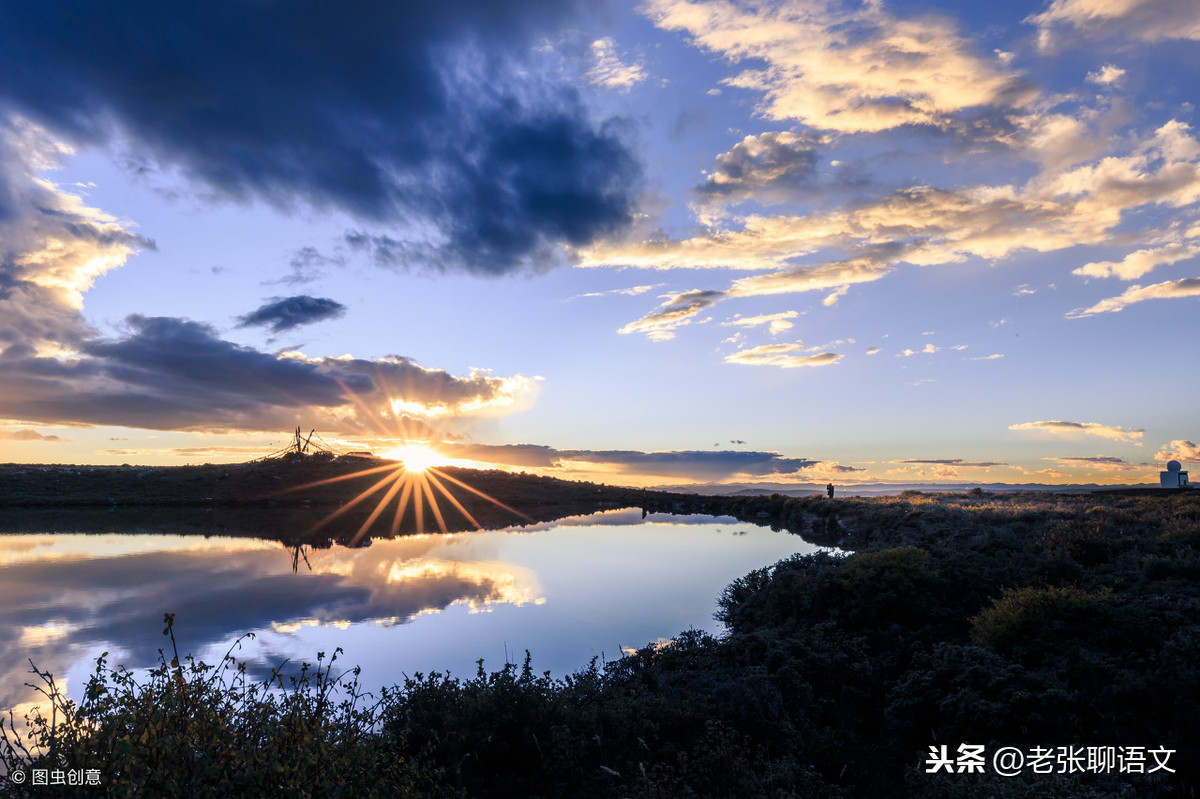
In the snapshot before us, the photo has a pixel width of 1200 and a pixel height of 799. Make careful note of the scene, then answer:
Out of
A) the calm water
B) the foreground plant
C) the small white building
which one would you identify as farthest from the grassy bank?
the small white building

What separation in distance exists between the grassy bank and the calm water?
57.3 inches

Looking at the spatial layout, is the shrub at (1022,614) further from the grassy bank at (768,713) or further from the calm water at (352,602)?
the calm water at (352,602)

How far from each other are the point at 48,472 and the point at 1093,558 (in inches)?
3975

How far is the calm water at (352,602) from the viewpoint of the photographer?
12.0m

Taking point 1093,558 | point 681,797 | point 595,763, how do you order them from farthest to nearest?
point 1093,558 → point 595,763 → point 681,797

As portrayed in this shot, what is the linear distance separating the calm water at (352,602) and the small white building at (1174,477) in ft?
132

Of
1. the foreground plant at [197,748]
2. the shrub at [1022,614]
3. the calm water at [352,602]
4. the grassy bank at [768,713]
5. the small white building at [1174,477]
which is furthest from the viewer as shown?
the small white building at [1174,477]

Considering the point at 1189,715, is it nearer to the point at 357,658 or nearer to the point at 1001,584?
the point at 1001,584

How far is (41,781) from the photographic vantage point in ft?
15.2

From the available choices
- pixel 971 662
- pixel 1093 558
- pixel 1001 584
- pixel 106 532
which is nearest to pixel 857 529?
pixel 1093 558

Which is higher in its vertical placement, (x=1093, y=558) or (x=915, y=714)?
(x=1093, y=558)

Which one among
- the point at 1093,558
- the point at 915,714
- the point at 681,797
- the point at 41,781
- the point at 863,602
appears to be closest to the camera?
the point at 41,781

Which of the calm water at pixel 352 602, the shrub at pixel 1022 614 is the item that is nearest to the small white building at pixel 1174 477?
the calm water at pixel 352 602

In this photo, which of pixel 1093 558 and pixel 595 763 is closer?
pixel 595 763
